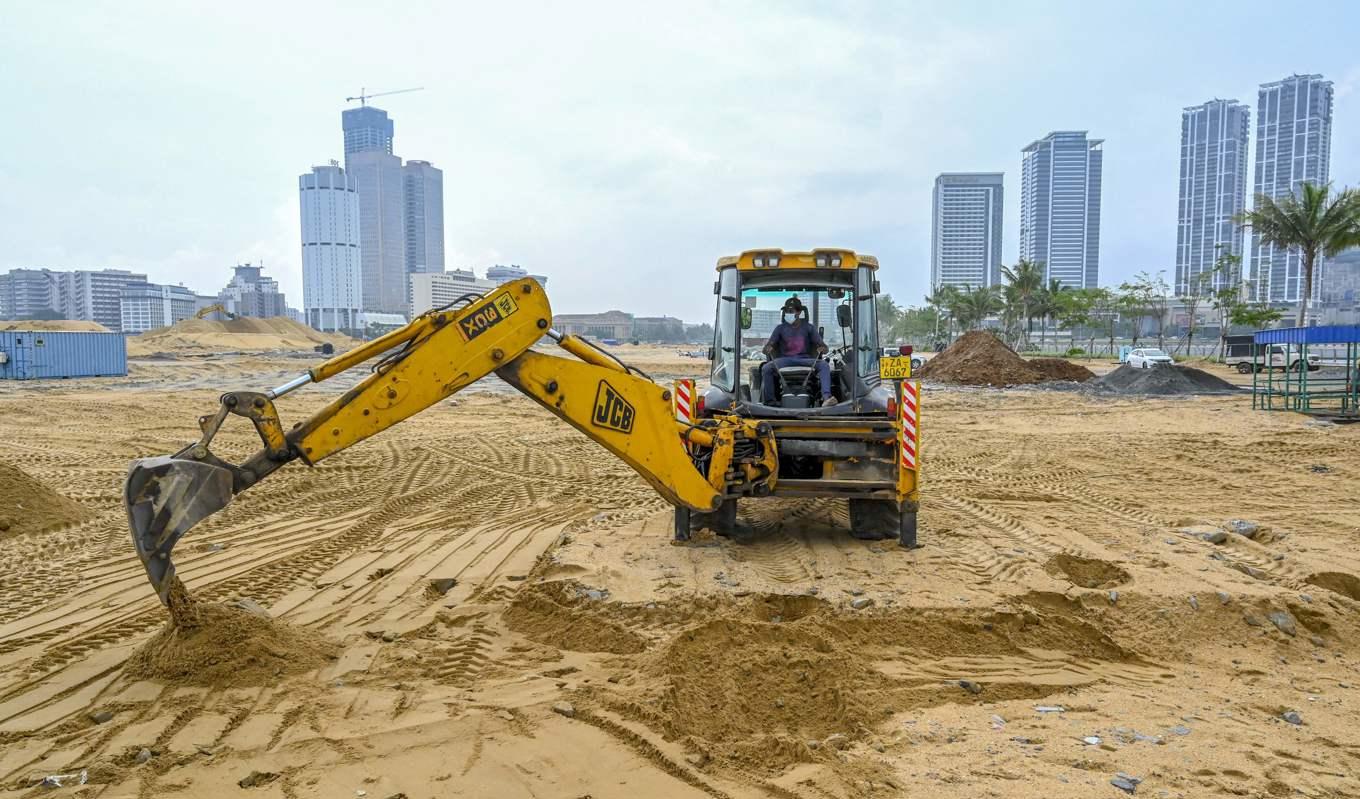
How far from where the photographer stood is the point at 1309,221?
97.6ft

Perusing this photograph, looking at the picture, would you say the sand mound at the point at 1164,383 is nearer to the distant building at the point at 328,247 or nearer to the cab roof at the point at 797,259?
the cab roof at the point at 797,259

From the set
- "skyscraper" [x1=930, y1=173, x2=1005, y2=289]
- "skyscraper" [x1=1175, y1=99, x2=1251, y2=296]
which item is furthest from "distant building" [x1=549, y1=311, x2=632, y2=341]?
"skyscraper" [x1=1175, y1=99, x2=1251, y2=296]

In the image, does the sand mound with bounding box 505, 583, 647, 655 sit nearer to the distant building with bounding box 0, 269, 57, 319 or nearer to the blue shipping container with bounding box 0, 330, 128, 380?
the blue shipping container with bounding box 0, 330, 128, 380

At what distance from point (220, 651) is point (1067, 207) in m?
145

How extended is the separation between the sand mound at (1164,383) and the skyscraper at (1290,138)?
84635 millimetres

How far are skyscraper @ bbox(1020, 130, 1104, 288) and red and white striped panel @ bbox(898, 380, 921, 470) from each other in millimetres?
134715

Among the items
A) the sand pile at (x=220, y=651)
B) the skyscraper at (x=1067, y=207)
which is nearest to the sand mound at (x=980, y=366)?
the sand pile at (x=220, y=651)

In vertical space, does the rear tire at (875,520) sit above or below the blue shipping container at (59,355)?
below

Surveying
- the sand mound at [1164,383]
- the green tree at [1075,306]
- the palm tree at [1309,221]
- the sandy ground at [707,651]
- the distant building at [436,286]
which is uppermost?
the distant building at [436,286]

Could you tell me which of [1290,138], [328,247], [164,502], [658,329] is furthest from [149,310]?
[1290,138]

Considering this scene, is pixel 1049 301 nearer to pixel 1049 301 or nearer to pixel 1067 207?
pixel 1049 301

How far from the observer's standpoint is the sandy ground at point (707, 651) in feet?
11.3

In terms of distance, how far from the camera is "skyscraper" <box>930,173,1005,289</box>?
461 feet

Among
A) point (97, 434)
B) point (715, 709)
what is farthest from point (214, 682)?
point (97, 434)
